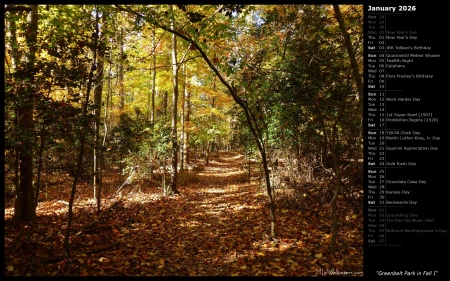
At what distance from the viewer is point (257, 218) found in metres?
8.53

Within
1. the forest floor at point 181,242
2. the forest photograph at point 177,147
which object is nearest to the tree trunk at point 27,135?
the forest photograph at point 177,147

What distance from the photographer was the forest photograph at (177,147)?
542 cm

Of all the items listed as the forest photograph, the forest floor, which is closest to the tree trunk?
the forest photograph

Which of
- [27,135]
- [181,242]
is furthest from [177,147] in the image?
[27,135]

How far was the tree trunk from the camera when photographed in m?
5.42

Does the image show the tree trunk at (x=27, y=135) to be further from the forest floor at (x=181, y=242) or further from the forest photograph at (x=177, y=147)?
the forest floor at (x=181, y=242)

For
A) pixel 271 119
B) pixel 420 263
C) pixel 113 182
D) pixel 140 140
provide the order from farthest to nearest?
pixel 113 182
pixel 140 140
pixel 271 119
pixel 420 263

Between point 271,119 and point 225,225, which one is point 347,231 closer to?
point 225,225

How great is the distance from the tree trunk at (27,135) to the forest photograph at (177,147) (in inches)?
1.3

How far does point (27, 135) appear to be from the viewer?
5.41 m

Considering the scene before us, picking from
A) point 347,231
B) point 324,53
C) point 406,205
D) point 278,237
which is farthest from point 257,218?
point 324,53

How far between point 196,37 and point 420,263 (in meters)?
6.31

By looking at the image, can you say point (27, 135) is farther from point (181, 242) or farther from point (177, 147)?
point (177, 147)

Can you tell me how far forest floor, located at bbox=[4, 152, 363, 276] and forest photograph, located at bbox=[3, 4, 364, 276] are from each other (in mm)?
40
